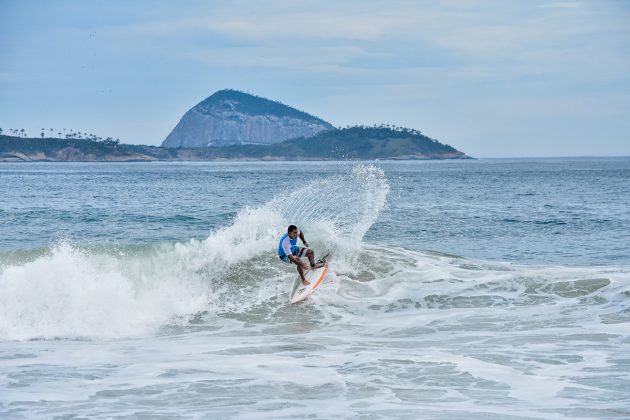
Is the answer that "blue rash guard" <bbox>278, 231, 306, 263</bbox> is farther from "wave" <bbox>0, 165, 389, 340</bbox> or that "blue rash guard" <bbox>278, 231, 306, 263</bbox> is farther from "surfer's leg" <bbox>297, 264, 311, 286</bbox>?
"wave" <bbox>0, 165, 389, 340</bbox>

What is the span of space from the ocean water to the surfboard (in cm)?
35

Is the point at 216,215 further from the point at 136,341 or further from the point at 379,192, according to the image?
the point at 136,341

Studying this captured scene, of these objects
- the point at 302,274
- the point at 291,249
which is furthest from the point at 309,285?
the point at 291,249

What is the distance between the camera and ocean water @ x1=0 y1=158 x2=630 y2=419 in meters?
10.8

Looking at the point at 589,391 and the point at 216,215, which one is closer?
the point at 589,391

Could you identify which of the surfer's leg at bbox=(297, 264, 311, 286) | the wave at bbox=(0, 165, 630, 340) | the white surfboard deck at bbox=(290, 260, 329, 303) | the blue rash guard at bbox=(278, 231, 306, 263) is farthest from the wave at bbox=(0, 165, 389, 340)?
the blue rash guard at bbox=(278, 231, 306, 263)

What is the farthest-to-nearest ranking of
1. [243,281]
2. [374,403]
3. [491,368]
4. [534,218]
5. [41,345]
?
1. [534,218]
2. [243,281]
3. [41,345]
4. [491,368]
5. [374,403]

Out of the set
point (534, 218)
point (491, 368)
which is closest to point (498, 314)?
point (491, 368)

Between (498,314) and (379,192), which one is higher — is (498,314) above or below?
below

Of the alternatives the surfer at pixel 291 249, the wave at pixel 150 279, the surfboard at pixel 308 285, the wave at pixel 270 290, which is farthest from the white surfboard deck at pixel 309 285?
the wave at pixel 150 279

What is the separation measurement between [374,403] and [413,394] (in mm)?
762

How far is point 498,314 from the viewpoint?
56.1 ft

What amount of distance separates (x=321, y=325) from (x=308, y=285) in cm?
256

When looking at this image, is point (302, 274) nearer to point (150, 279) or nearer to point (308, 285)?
point (308, 285)
